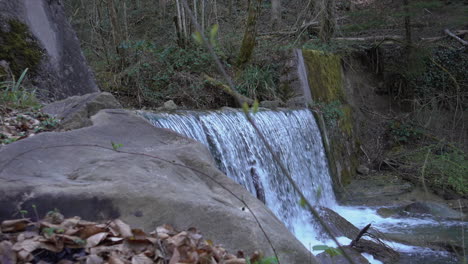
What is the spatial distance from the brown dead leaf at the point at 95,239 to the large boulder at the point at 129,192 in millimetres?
275

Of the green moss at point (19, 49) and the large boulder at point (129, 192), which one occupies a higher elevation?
the green moss at point (19, 49)

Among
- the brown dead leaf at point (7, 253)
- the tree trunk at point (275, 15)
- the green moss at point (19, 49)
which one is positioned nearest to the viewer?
the brown dead leaf at point (7, 253)

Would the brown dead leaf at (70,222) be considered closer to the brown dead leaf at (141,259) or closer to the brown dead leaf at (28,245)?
the brown dead leaf at (28,245)

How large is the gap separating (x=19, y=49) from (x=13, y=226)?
5.45 m

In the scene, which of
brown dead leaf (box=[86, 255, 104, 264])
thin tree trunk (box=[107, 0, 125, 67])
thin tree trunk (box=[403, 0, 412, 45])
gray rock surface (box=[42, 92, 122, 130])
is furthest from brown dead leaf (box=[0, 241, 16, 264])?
thin tree trunk (box=[403, 0, 412, 45])

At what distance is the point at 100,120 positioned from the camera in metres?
4.14

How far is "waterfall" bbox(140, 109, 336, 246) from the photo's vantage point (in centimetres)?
616

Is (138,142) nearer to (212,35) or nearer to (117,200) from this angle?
(117,200)

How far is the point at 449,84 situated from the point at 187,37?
857cm

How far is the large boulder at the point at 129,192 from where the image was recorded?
2393mm

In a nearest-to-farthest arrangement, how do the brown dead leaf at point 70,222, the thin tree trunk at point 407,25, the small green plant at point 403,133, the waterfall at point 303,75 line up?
the brown dead leaf at point 70,222, the waterfall at point 303,75, the small green plant at point 403,133, the thin tree trunk at point 407,25

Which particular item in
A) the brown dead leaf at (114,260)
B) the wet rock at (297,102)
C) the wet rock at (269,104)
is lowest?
the wet rock at (297,102)

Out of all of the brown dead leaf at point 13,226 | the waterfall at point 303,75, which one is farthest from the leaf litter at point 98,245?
the waterfall at point 303,75

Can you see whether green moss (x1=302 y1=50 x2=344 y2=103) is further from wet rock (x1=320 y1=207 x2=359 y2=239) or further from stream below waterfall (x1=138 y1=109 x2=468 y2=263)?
wet rock (x1=320 y1=207 x2=359 y2=239)
